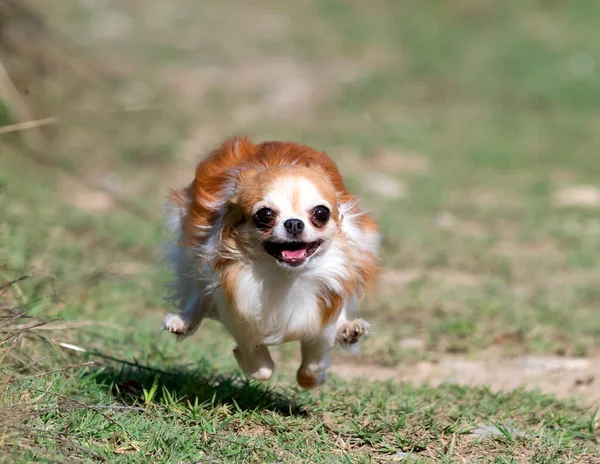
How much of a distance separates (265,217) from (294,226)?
0.15m

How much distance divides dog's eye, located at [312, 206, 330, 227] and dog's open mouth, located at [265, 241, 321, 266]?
0.27 ft

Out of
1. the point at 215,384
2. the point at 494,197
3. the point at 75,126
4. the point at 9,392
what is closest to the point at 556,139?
the point at 494,197

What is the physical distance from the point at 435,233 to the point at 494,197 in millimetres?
1499

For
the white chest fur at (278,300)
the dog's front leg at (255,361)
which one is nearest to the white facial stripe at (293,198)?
the white chest fur at (278,300)

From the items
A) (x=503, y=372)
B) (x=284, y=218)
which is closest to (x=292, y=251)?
(x=284, y=218)

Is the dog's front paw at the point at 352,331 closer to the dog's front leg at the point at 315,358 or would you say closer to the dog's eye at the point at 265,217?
the dog's front leg at the point at 315,358

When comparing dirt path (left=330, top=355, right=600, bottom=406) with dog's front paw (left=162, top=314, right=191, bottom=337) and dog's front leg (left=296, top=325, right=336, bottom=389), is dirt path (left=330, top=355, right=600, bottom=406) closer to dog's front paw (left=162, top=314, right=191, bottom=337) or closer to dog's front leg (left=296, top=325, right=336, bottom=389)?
dog's front leg (left=296, top=325, right=336, bottom=389)

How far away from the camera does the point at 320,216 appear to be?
147 inches

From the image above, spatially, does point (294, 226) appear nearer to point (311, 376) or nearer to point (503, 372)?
point (311, 376)

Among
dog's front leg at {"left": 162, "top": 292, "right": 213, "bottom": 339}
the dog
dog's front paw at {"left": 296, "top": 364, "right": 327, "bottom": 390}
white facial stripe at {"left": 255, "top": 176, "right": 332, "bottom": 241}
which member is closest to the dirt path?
dog's front paw at {"left": 296, "top": 364, "right": 327, "bottom": 390}

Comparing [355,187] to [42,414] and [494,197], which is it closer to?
[494,197]

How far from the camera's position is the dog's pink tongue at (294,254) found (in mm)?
3709

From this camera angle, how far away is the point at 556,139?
447 inches

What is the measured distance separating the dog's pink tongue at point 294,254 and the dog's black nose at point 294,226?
0.37 feet
